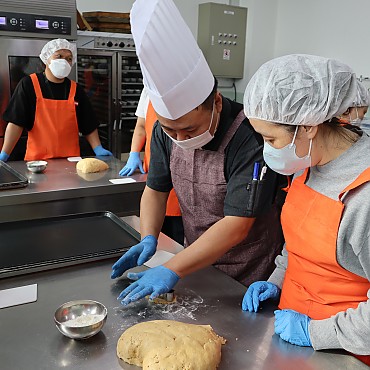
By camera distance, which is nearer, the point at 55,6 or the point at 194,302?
the point at 194,302

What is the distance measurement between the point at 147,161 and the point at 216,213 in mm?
1197

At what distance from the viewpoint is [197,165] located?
1.51 metres

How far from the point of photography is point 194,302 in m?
1.22

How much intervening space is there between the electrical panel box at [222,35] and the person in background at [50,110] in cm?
219

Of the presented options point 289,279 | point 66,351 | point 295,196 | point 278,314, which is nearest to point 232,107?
point 295,196

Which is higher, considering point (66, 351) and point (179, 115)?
point (179, 115)

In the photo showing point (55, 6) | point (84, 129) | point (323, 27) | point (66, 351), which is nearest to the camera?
point (66, 351)

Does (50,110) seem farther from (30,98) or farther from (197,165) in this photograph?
(197,165)

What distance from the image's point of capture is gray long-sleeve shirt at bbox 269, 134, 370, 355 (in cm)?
98

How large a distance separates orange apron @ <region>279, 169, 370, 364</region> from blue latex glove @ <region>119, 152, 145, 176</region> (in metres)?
1.55

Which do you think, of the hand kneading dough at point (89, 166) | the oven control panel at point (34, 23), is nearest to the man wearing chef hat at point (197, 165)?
the hand kneading dough at point (89, 166)

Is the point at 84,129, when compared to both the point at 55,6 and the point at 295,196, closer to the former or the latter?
the point at 55,6

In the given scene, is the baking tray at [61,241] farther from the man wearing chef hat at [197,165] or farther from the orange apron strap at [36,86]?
the orange apron strap at [36,86]

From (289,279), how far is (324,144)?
1.31 feet
